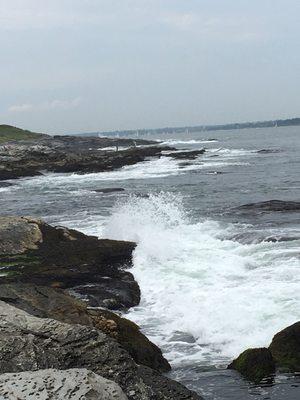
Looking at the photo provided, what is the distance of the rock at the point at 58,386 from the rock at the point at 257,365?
3703 millimetres

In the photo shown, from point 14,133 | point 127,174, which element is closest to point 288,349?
point 127,174

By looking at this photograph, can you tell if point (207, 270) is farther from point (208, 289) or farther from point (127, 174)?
point (127, 174)

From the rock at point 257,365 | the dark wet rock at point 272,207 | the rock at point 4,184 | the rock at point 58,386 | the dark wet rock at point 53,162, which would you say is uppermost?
the dark wet rock at point 53,162

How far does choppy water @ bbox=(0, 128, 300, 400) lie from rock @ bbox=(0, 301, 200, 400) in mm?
1788

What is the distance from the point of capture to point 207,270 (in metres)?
14.8

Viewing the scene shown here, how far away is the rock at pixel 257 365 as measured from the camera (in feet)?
27.8

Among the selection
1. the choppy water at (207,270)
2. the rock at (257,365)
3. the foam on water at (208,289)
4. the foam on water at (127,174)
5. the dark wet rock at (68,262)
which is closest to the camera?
the rock at (257,365)

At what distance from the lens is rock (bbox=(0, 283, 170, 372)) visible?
9000mm

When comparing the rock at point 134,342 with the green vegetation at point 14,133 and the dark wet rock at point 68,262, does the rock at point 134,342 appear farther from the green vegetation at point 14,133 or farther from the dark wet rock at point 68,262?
the green vegetation at point 14,133

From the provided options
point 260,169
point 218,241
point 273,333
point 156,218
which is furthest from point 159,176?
point 273,333

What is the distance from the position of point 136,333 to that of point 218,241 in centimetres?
925

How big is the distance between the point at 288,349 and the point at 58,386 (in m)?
4.96

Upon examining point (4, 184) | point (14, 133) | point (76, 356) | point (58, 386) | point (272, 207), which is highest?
point (14, 133)

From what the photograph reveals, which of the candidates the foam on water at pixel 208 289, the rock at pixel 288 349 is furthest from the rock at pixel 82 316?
the rock at pixel 288 349
